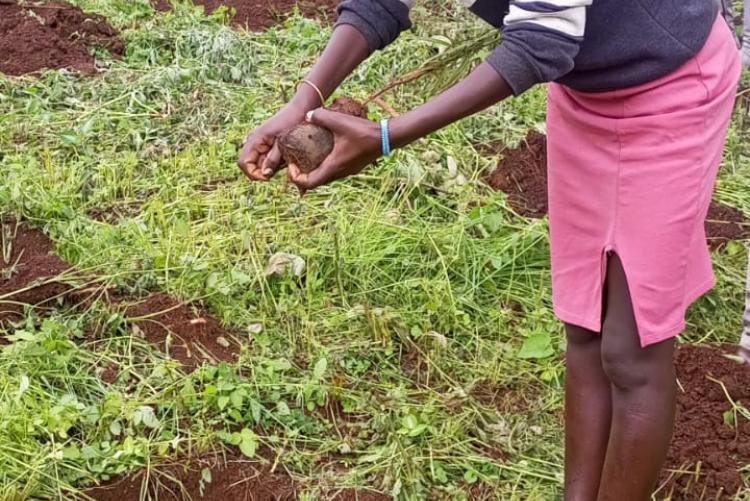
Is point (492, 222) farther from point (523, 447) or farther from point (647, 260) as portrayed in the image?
point (647, 260)

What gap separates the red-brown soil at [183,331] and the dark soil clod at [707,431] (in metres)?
1.26

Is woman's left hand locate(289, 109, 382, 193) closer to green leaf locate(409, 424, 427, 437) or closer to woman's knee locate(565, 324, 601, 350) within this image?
woman's knee locate(565, 324, 601, 350)

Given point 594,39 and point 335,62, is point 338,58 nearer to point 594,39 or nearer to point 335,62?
point 335,62

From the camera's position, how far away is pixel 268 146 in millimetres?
2307

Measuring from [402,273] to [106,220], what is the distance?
3.74ft

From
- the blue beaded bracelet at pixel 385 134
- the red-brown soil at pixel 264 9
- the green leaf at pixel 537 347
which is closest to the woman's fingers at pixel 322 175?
the blue beaded bracelet at pixel 385 134

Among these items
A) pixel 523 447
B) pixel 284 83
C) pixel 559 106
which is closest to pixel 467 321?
pixel 523 447

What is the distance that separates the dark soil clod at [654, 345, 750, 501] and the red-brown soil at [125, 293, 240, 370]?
1259mm

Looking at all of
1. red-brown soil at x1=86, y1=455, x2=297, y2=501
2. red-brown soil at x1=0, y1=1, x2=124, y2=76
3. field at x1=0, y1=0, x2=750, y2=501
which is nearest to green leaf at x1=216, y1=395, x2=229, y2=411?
field at x1=0, y1=0, x2=750, y2=501

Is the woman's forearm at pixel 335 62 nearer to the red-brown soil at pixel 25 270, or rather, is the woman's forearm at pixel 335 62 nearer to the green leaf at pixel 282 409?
the green leaf at pixel 282 409

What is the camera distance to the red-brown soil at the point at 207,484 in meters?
2.63

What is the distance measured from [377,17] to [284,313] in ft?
4.32

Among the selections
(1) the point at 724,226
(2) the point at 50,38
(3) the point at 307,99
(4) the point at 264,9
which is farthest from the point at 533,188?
(2) the point at 50,38

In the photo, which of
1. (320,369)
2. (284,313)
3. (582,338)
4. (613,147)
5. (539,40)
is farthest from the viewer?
(284,313)
